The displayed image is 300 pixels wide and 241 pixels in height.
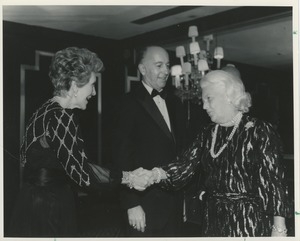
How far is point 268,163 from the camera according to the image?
179 cm

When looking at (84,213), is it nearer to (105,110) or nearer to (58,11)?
(105,110)

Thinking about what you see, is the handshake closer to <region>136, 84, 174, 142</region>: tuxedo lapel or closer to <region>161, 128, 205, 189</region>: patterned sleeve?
<region>161, 128, 205, 189</region>: patterned sleeve

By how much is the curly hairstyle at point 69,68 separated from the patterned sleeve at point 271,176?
3.14 feet

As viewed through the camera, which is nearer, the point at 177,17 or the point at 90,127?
the point at 177,17

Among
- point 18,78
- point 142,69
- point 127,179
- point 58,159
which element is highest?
point 18,78

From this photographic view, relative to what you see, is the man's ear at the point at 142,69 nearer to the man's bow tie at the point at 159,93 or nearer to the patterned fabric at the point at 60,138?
the man's bow tie at the point at 159,93

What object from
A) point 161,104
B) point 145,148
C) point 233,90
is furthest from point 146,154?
point 233,90

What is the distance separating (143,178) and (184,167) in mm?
251

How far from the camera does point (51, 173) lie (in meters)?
1.93

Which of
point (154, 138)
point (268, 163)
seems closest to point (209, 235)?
point (268, 163)

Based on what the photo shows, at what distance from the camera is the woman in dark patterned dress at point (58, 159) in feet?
6.25

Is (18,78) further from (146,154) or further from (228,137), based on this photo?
(228,137)

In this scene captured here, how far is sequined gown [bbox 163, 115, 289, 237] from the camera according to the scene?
178cm

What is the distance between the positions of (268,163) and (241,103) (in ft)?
1.11
